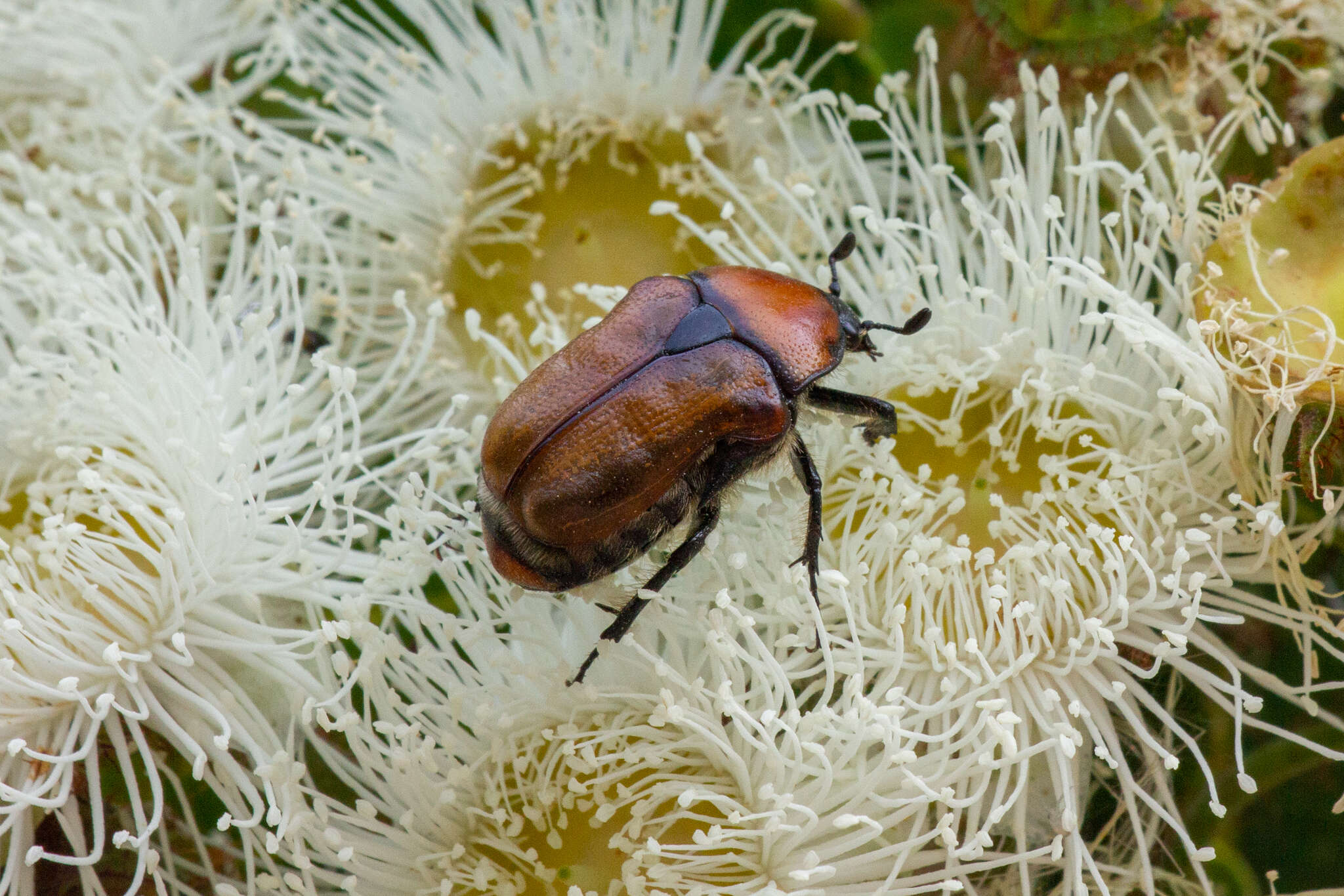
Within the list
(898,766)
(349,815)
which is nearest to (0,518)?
(349,815)

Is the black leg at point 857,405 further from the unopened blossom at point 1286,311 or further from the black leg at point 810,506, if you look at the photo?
the unopened blossom at point 1286,311

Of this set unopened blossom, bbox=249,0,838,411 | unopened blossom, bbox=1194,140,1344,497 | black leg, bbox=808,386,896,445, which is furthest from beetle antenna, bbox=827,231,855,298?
unopened blossom, bbox=1194,140,1344,497

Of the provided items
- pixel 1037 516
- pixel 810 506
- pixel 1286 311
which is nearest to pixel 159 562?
pixel 810 506

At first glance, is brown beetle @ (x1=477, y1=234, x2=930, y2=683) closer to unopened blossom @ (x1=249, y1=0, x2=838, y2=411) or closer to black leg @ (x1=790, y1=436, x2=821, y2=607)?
black leg @ (x1=790, y1=436, x2=821, y2=607)

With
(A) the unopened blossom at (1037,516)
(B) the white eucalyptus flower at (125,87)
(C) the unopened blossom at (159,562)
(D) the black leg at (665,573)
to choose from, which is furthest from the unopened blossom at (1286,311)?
(B) the white eucalyptus flower at (125,87)

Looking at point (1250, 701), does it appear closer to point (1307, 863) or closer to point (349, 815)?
point (1307, 863)

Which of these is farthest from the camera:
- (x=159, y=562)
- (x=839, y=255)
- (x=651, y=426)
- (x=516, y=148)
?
(x=516, y=148)

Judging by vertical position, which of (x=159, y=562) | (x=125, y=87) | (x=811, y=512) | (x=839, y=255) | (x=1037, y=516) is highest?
(x=125, y=87)

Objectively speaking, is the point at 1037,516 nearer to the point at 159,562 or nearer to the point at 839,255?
the point at 839,255
